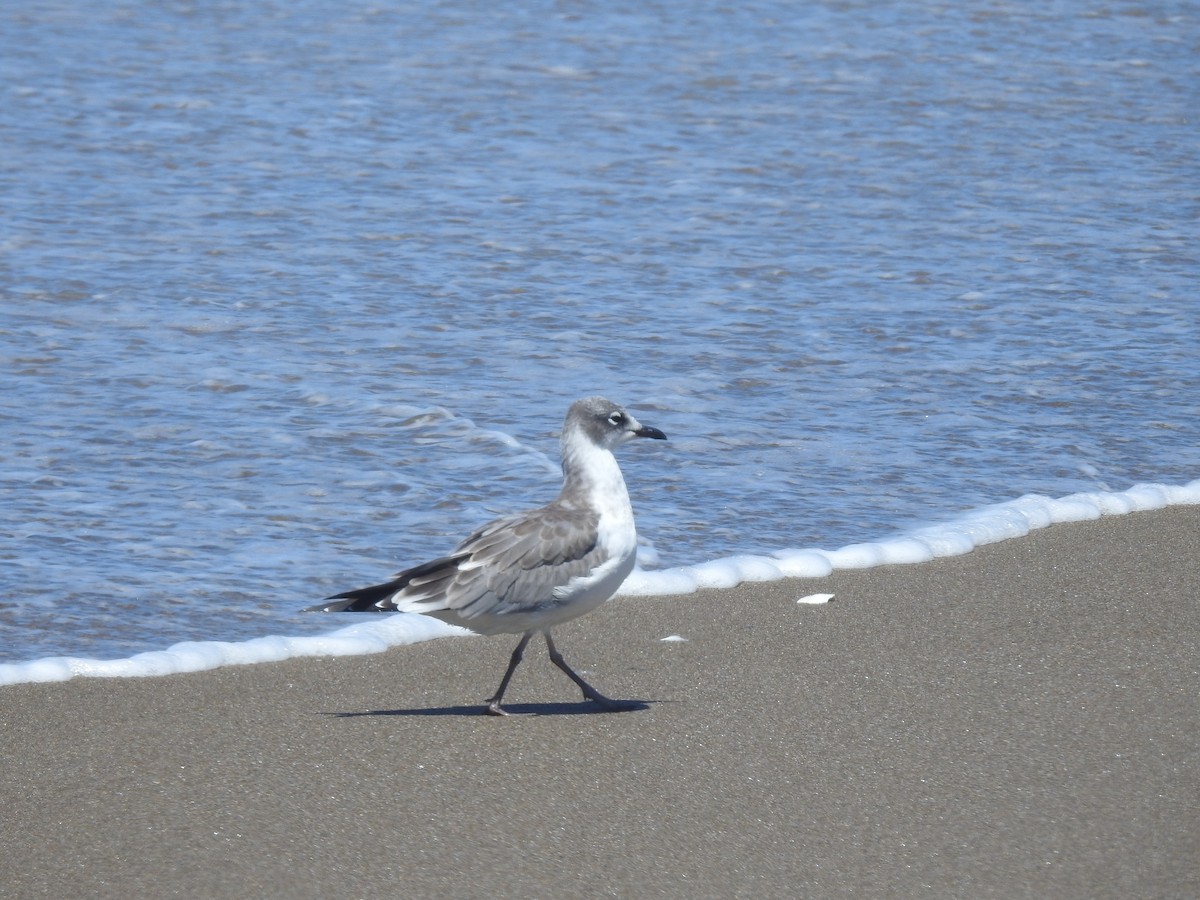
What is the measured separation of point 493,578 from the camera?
5273 millimetres

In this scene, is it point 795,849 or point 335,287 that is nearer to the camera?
point 795,849

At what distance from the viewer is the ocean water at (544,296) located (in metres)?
7.15

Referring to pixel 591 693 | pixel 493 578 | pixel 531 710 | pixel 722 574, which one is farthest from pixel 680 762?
pixel 722 574

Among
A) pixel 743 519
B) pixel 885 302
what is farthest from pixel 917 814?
pixel 885 302

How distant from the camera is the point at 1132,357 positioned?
933 centimetres

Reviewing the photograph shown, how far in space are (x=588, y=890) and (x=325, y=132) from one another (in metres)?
10.4

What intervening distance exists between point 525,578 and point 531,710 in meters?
0.43

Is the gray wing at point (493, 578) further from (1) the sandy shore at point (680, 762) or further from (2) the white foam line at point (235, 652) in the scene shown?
(2) the white foam line at point (235, 652)

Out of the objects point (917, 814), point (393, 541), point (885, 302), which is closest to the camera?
point (917, 814)

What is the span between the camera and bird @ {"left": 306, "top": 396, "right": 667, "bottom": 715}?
5.23 meters

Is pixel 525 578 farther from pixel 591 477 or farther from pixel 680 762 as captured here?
pixel 680 762

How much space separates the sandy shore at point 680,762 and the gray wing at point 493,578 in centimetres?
34

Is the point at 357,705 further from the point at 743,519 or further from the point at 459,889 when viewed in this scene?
the point at 743,519

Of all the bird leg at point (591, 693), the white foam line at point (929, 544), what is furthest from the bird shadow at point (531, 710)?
the white foam line at point (929, 544)
